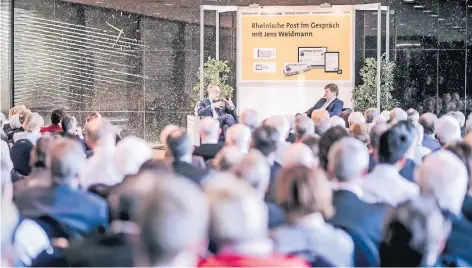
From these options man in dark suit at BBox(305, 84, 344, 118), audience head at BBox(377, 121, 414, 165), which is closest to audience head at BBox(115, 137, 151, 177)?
audience head at BBox(377, 121, 414, 165)

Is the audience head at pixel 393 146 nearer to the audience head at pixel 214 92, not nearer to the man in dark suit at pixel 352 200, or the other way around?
the man in dark suit at pixel 352 200

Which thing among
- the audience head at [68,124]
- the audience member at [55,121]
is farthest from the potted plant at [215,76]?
the audience head at [68,124]

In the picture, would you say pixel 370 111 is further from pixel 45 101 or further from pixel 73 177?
pixel 45 101

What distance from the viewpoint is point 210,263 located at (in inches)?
85.4

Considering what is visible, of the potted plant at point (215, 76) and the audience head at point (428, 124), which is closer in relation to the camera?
the audience head at point (428, 124)

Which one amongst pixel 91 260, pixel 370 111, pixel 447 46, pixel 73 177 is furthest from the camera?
pixel 447 46

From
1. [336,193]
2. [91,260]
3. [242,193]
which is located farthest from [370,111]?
[242,193]

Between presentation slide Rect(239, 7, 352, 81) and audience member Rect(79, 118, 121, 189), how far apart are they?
7.00 m

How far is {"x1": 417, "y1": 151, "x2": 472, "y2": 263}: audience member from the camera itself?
10.4ft

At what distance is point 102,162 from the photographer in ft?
15.7

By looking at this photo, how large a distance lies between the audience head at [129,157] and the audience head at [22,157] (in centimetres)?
239

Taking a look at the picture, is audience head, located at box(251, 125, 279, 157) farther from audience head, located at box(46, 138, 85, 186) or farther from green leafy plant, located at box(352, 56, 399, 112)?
green leafy plant, located at box(352, 56, 399, 112)

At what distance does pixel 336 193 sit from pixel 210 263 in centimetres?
139

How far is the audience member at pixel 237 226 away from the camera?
1933mm
